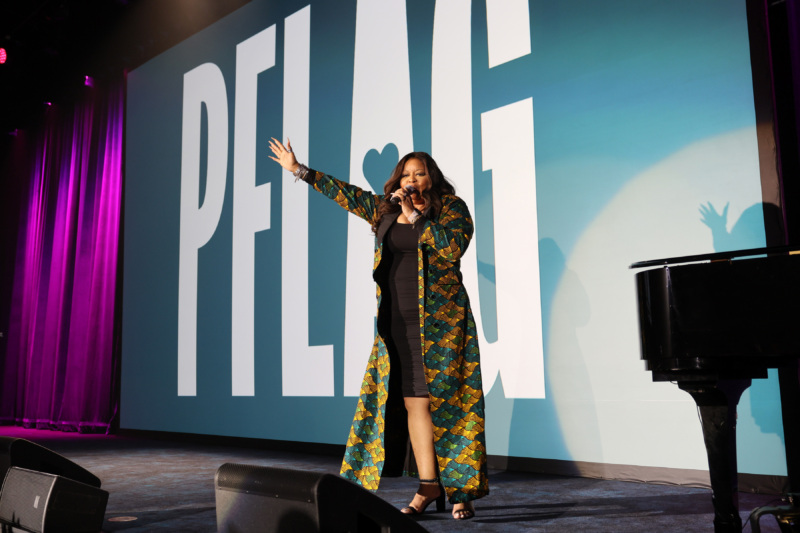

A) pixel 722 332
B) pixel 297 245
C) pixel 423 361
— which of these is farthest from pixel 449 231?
pixel 297 245

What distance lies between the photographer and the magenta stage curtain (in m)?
6.75

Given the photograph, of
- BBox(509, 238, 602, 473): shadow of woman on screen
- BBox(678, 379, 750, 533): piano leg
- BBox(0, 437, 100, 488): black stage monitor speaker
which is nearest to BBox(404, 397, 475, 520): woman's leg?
BBox(678, 379, 750, 533): piano leg

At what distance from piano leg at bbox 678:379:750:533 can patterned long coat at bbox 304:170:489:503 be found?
0.68 metres

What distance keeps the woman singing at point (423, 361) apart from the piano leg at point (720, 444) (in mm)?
678

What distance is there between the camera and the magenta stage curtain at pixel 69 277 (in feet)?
22.1

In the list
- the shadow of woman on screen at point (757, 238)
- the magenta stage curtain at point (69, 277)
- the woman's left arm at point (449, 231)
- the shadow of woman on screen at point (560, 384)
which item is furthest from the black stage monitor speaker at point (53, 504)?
the magenta stage curtain at point (69, 277)

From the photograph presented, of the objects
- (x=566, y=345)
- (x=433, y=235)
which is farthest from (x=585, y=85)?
(x=433, y=235)

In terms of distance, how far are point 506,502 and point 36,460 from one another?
1580 mm

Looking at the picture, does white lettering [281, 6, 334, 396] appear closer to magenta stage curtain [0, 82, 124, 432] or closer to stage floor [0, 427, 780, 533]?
stage floor [0, 427, 780, 533]

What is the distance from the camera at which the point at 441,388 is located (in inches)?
87.5

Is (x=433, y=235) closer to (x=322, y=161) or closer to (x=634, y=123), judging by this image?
(x=634, y=123)

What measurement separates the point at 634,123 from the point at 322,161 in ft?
7.12

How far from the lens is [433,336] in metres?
2.25

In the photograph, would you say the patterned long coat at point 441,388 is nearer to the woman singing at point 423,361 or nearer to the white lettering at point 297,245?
the woman singing at point 423,361
